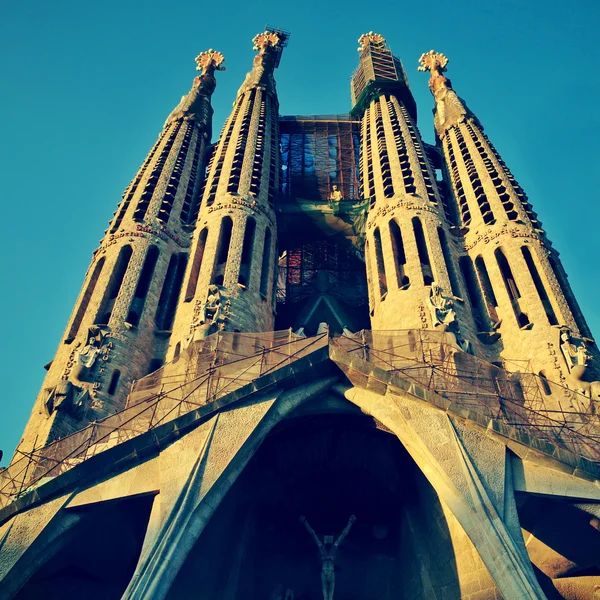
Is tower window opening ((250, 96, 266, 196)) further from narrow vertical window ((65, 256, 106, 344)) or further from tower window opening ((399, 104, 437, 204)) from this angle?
narrow vertical window ((65, 256, 106, 344))

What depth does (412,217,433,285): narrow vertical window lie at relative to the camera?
83.1ft

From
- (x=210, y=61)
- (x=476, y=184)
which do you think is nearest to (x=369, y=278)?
(x=476, y=184)

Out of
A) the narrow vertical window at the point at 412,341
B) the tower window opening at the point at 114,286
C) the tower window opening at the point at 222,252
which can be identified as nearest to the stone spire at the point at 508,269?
the narrow vertical window at the point at 412,341

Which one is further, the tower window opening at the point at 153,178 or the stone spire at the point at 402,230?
the tower window opening at the point at 153,178

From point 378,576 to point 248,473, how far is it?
3.95 meters

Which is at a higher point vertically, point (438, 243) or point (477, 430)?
point (438, 243)

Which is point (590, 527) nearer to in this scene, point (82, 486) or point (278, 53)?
point (82, 486)

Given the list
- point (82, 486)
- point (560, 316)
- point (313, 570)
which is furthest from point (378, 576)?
point (560, 316)

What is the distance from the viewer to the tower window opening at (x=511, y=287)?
23516 millimetres

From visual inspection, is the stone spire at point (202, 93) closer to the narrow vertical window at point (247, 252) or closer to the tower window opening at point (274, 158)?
the tower window opening at point (274, 158)

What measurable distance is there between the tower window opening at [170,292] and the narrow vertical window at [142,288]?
0.59 metres

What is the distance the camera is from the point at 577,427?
58.7 ft

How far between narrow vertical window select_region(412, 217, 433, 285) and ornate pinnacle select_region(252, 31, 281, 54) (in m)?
20.7

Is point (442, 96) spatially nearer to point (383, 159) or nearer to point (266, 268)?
point (383, 159)
